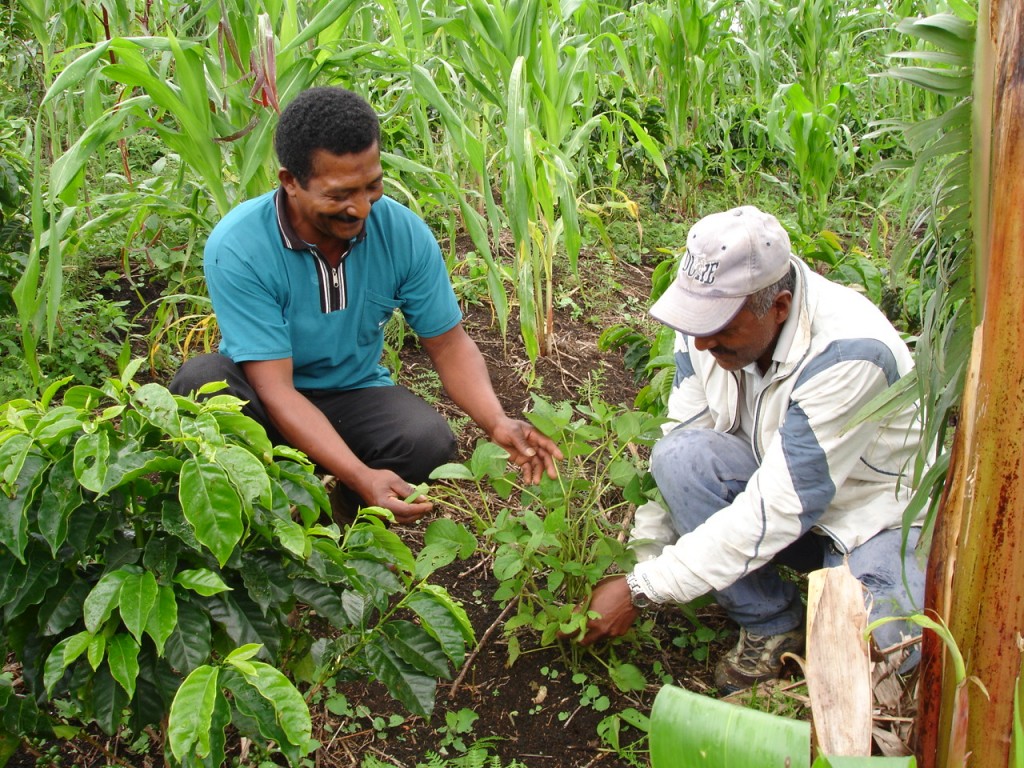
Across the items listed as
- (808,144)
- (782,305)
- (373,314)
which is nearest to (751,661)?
(782,305)

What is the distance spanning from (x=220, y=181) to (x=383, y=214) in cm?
54

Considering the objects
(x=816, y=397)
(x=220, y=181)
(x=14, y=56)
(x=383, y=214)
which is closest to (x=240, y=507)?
(x=816, y=397)

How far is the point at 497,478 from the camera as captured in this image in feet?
7.04

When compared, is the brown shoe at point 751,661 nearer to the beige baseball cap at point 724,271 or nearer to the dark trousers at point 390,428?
the beige baseball cap at point 724,271

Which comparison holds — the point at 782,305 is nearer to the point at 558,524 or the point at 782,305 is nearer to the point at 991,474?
the point at 558,524

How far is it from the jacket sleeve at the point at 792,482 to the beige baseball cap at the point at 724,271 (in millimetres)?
215

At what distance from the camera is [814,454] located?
204cm

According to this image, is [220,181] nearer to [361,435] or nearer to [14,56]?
[361,435]

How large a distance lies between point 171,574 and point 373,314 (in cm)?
137

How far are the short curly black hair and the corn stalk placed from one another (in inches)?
53.7

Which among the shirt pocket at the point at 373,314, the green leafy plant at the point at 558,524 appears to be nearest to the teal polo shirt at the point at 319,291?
the shirt pocket at the point at 373,314

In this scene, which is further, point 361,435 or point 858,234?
point 858,234

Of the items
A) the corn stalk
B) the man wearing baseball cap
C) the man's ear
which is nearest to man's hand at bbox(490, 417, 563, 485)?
the man wearing baseball cap

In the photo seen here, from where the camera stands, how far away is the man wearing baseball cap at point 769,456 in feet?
6.64
